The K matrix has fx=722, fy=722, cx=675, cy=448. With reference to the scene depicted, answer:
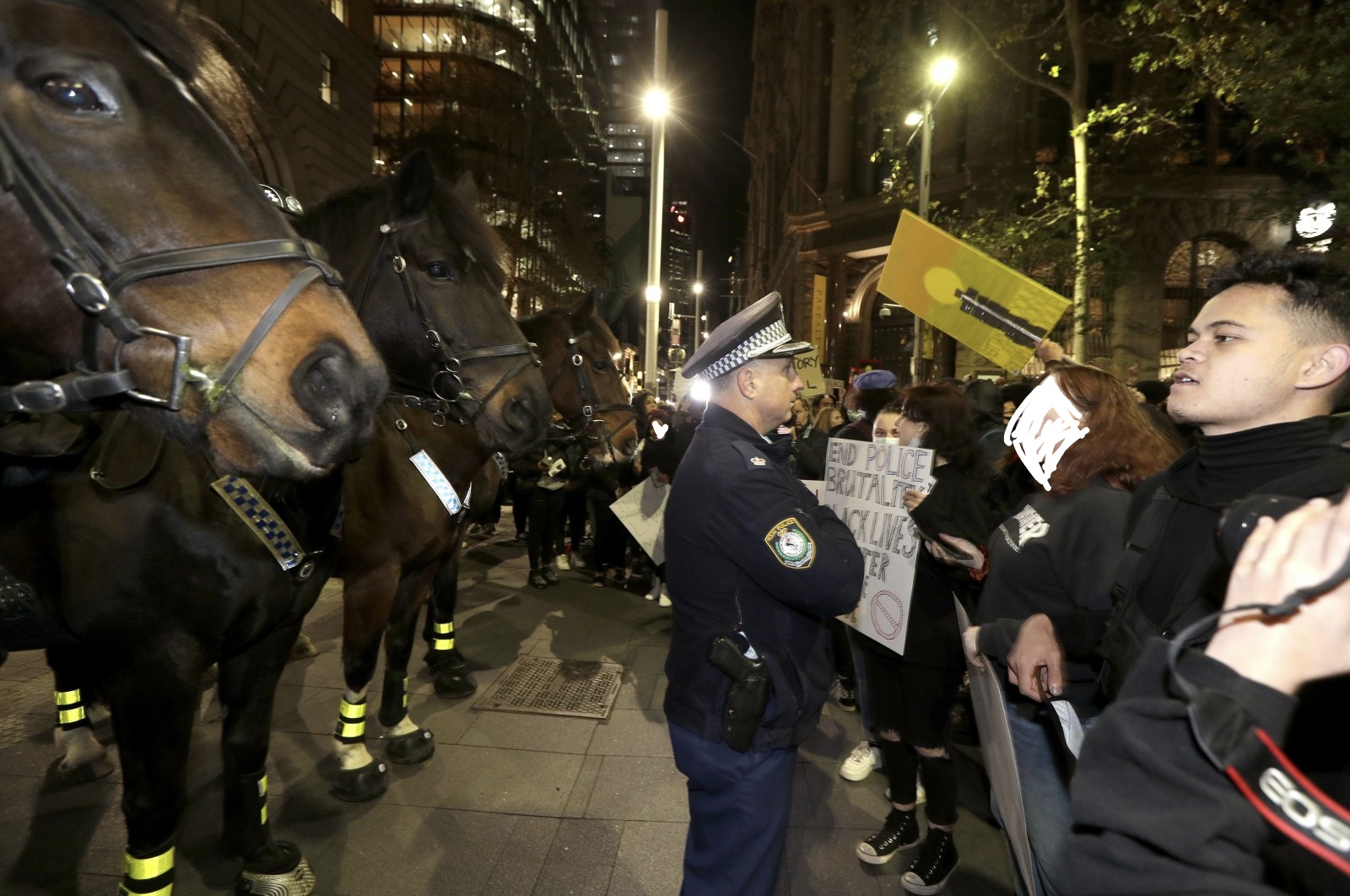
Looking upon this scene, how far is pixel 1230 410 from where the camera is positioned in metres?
1.78

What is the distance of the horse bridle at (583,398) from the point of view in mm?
7672

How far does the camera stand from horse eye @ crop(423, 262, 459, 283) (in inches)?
154

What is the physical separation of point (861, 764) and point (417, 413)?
142 inches

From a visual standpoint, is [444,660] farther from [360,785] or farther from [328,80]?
[328,80]

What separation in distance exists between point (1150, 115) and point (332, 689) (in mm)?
13864

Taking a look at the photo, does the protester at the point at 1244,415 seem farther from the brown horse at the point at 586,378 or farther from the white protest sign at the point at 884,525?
the brown horse at the point at 586,378

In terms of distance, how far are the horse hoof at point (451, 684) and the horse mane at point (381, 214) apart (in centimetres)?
336

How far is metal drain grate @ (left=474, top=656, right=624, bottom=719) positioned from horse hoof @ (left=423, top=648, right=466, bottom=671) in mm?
359

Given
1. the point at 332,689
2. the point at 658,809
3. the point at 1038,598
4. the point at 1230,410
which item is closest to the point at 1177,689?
the point at 1230,410

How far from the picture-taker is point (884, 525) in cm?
390

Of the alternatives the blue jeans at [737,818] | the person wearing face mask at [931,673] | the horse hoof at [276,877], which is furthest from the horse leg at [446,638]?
the blue jeans at [737,818]

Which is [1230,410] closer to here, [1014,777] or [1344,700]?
[1344,700]

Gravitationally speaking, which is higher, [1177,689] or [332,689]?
[1177,689]

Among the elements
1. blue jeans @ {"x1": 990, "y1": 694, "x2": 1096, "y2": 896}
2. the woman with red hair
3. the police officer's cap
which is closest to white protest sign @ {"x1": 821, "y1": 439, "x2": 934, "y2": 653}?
the woman with red hair
